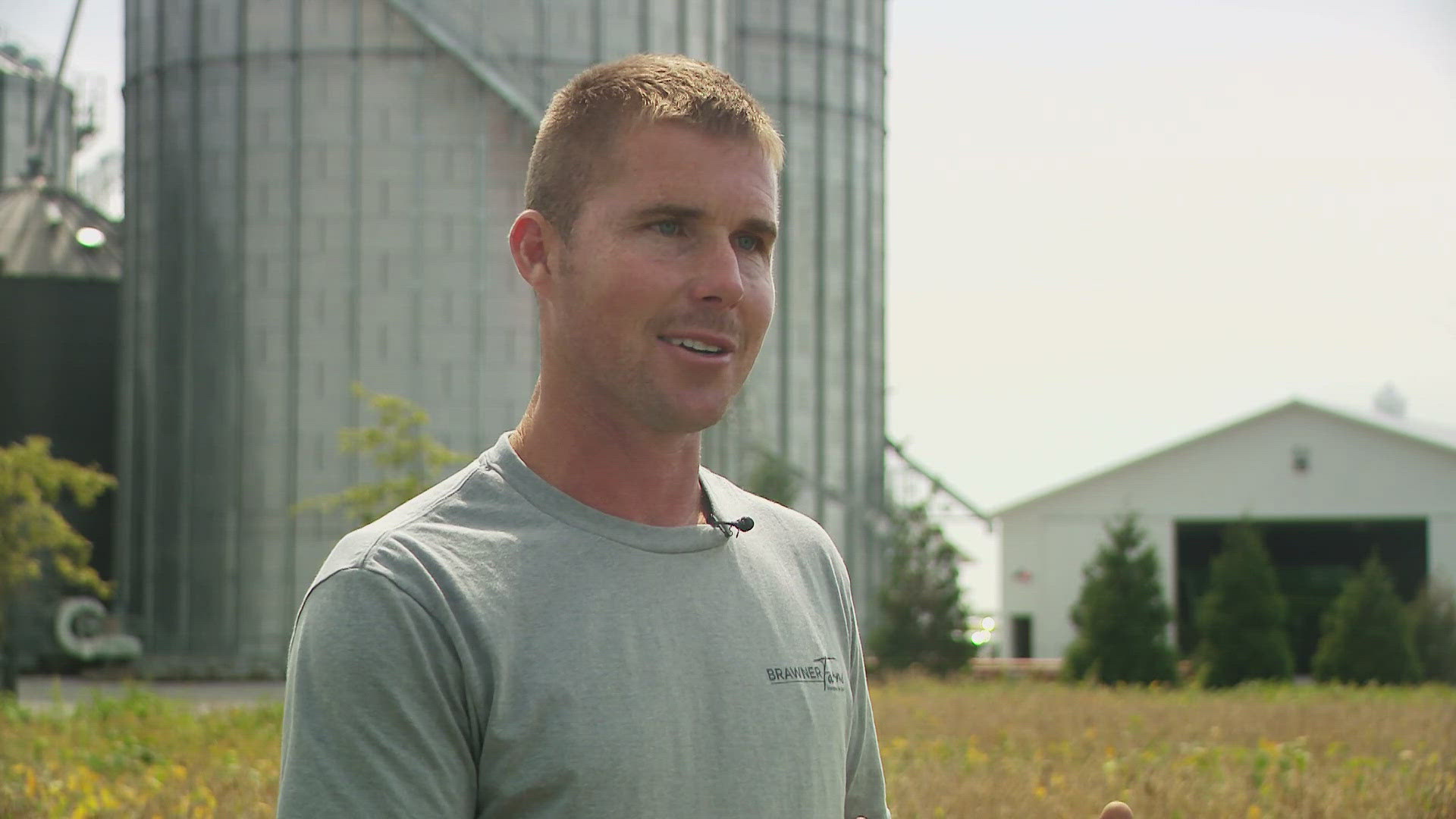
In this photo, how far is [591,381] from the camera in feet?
8.09

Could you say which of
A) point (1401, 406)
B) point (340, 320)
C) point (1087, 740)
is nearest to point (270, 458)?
point (340, 320)

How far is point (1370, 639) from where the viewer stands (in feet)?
105

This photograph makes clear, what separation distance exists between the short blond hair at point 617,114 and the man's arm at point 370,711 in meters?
0.65

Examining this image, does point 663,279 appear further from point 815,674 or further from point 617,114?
point 815,674

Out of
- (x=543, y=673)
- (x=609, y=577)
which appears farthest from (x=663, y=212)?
(x=543, y=673)

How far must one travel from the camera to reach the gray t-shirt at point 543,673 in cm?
207

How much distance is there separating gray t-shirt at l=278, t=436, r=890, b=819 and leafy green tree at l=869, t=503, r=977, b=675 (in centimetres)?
2815

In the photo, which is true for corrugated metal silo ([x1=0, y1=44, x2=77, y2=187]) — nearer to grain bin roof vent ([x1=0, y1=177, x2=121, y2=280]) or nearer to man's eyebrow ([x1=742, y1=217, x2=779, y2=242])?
grain bin roof vent ([x1=0, y1=177, x2=121, y2=280])

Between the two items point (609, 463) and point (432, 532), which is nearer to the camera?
point (432, 532)

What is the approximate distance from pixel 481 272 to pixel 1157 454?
2073 cm

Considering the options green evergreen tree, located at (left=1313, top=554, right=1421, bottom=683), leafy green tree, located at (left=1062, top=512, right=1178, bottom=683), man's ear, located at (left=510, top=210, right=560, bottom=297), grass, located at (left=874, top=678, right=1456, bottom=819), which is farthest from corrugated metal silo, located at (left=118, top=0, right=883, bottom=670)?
man's ear, located at (left=510, top=210, right=560, bottom=297)

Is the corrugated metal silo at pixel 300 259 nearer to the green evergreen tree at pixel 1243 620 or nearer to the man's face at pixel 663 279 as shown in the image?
the green evergreen tree at pixel 1243 620

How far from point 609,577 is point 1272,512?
1707 inches

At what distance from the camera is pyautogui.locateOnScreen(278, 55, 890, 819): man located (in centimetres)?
209
